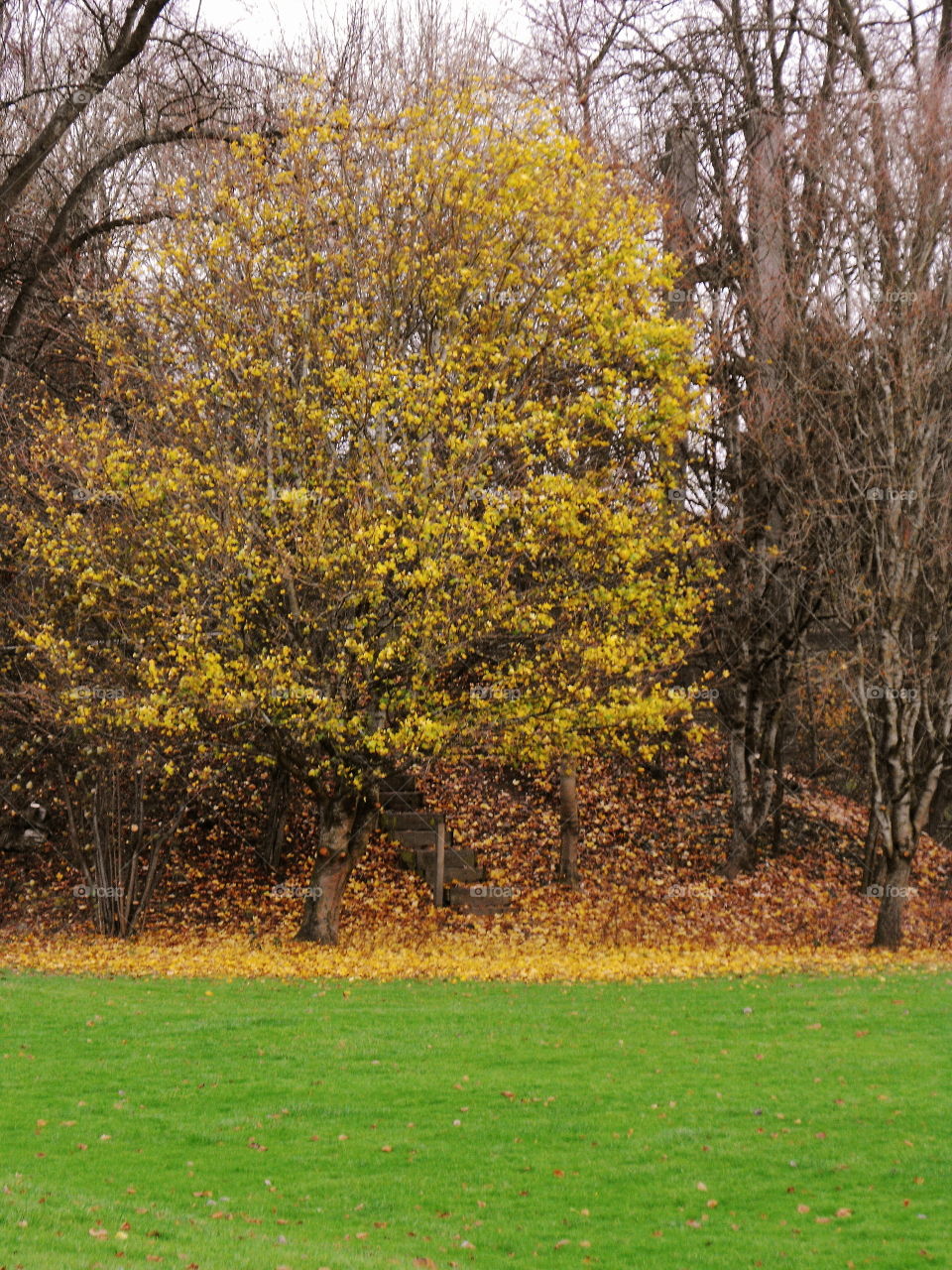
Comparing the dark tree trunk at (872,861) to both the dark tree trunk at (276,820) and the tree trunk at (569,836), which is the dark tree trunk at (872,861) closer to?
the tree trunk at (569,836)

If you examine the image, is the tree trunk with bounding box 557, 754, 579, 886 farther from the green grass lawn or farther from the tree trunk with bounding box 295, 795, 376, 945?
the green grass lawn

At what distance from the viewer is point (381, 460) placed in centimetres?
1424

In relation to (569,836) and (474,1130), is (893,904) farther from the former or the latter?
(474,1130)

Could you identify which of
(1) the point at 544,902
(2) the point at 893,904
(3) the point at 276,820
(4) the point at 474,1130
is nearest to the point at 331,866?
(1) the point at 544,902

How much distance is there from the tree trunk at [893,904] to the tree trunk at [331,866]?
6.55 metres

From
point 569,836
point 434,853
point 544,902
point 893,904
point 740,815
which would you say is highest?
point 740,815

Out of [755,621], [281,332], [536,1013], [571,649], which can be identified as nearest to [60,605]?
[281,332]

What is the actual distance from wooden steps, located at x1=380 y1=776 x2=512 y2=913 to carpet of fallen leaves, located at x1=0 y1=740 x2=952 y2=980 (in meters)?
0.26

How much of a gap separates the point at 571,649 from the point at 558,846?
6585 mm

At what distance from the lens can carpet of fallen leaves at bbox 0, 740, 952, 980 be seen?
48.3 ft

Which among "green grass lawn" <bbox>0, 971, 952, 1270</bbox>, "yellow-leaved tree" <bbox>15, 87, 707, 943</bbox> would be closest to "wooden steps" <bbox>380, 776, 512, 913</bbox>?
"yellow-leaved tree" <bbox>15, 87, 707, 943</bbox>

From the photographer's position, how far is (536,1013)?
11648 millimetres

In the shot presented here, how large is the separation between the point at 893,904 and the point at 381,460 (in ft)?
27.8

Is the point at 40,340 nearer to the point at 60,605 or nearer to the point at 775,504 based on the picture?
the point at 60,605
